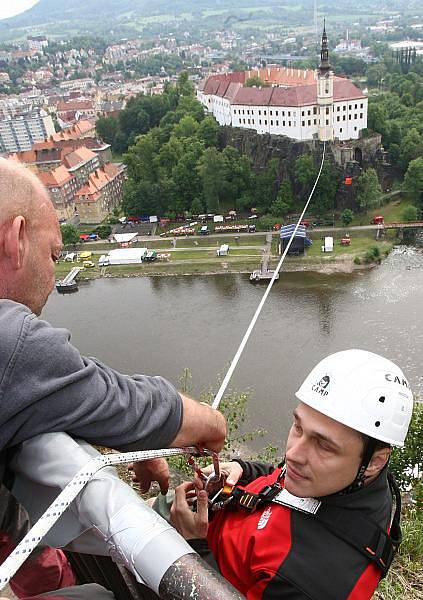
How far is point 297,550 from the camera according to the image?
3.83ft

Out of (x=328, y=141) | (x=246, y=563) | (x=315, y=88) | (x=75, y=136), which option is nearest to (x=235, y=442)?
(x=246, y=563)

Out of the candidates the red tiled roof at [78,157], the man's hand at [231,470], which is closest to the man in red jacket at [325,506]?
the man's hand at [231,470]

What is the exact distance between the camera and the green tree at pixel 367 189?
2325 centimetres

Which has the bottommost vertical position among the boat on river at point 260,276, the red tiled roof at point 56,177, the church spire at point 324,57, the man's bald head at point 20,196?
the boat on river at point 260,276

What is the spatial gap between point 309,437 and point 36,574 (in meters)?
0.74

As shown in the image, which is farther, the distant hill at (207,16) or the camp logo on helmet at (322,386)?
the distant hill at (207,16)

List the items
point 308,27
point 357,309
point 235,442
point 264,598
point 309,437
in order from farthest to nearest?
point 308,27 → point 357,309 → point 235,442 → point 309,437 → point 264,598

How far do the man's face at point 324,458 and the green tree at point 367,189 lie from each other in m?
23.7

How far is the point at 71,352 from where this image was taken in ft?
2.58

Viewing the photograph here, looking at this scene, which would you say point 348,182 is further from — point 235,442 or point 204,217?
point 235,442

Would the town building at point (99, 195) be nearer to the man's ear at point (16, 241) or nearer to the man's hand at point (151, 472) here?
the man's hand at point (151, 472)

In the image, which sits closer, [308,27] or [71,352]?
[71,352]

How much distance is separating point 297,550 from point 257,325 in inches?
582

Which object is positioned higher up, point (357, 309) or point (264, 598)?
point (264, 598)
